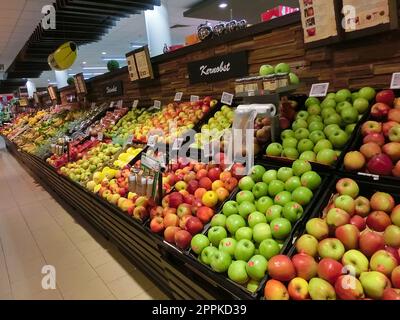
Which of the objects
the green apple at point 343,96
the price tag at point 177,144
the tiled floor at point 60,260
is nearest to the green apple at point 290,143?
the green apple at point 343,96

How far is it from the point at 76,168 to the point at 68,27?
4.01m

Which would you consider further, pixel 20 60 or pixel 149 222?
pixel 20 60

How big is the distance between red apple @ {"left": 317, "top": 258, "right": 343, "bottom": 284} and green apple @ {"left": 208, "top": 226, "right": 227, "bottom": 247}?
21.7 inches

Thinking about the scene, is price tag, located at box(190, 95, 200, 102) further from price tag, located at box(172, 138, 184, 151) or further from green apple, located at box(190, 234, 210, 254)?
green apple, located at box(190, 234, 210, 254)

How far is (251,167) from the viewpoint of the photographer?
2.10 meters

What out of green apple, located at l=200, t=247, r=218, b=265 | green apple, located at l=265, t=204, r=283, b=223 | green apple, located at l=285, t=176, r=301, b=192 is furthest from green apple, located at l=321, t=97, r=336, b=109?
green apple, located at l=200, t=247, r=218, b=265

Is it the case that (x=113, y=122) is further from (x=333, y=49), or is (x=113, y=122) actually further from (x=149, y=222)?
(x=333, y=49)

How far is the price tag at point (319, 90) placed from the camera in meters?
2.39

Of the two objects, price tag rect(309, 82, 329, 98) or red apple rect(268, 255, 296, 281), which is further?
price tag rect(309, 82, 329, 98)

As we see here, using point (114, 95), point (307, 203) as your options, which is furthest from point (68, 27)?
point (307, 203)

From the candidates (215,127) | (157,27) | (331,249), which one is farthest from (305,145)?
(157,27)

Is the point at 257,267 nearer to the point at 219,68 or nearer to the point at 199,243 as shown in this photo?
the point at 199,243

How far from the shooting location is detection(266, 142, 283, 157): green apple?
208cm

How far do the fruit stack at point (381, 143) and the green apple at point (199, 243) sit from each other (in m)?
0.86
